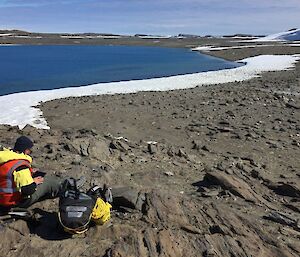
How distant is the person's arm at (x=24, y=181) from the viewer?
7.20m

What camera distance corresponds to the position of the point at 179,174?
11852 mm

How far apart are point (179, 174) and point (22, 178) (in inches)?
216

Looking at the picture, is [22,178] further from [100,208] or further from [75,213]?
[100,208]

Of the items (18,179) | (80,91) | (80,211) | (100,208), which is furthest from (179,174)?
(80,91)

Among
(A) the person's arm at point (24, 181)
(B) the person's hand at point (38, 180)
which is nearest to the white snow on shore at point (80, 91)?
(B) the person's hand at point (38, 180)

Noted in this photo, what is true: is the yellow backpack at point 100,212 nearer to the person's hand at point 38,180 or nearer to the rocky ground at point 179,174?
the rocky ground at point 179,174

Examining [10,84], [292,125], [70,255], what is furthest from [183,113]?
[10,84]

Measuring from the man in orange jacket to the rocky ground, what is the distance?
1.45 feet

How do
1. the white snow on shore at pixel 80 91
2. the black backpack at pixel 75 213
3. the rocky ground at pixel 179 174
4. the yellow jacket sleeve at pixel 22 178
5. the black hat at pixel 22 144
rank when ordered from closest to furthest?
1. the black backpack at pixel 75 213
2. the rocky ground at pixel 179 174
3. the yellow jacket sleeve at pixel 22 178
4. the black hat at pixel 22 144
5. the white snow on shore at pixel 80 91

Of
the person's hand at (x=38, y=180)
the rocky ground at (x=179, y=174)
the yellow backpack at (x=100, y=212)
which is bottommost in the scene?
the rocky ground at (x=179, y=174)

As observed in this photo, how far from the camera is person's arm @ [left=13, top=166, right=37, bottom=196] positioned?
7.20 meters

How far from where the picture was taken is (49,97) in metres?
27.4

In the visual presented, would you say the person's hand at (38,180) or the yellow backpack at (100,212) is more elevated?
the person's hand at (38,180)

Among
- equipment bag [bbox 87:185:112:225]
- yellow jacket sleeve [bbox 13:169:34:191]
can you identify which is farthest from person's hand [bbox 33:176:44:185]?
equipment bag [bbox 87:185:112:225]
